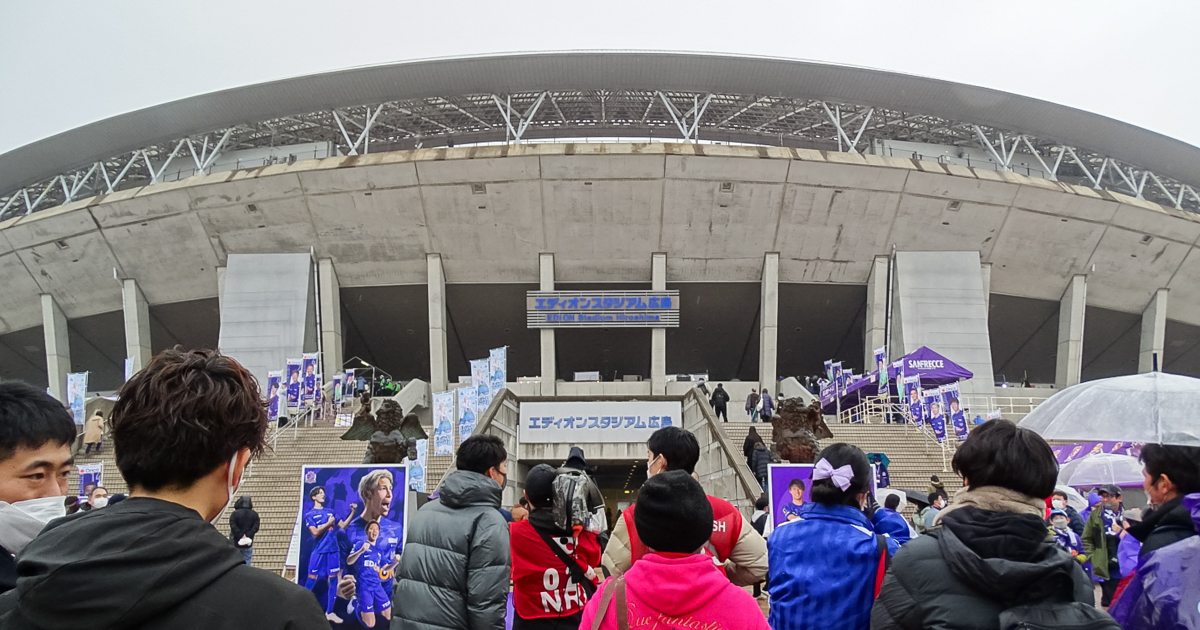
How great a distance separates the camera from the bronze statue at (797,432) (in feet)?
42.3

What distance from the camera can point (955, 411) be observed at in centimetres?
1864

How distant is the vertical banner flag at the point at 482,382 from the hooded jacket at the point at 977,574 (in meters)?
16.9

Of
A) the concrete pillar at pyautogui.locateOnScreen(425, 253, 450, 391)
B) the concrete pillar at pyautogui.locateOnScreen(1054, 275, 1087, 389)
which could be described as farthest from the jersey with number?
the concrete pillar at pyautogui.locateOnScreen(1054, 275, 1087, 389)

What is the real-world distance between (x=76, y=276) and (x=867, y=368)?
29.1 m

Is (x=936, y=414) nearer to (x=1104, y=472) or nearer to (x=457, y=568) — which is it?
(x=1104, y=472)

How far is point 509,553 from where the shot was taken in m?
4.07

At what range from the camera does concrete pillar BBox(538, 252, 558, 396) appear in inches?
1047

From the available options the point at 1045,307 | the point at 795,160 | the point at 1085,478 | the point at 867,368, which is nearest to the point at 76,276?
the point at 795,160

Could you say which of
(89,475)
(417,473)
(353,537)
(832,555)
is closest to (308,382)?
(89,475)

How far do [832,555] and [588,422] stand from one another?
17.3 meters

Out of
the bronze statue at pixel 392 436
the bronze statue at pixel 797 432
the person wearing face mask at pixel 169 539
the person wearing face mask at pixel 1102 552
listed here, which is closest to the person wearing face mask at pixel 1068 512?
the person wearing face mask at pixel 1102 552

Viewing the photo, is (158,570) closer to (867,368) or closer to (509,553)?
(509,553)

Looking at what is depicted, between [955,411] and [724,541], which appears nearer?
[724,541]

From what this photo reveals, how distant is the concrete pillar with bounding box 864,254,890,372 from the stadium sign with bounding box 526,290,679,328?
6929mm
